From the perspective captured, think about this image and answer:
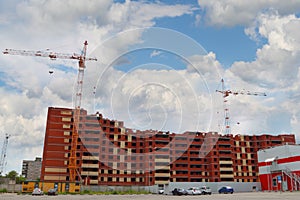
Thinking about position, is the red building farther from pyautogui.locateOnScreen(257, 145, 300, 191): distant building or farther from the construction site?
pyautogui.locateOnScreen(257, 145, 300, 191): distant building

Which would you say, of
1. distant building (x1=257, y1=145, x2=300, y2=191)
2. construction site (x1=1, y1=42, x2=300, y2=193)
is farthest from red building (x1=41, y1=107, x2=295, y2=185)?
distant building (x1=257, y1=145, x2=300, y2=191)

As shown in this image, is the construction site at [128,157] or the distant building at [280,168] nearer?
the distant building at [280,168]

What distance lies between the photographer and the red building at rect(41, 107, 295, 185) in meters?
100

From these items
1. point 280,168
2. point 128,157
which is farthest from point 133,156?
point 280,168

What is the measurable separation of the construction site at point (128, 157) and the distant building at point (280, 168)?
19817 mm

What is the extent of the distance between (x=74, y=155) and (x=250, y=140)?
7082cm

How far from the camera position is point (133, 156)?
361ft

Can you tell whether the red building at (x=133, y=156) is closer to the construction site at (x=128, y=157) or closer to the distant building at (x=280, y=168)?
the construction site at (x=128, y=157)

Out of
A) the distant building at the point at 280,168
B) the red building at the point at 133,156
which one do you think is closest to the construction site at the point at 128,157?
the red building at the point at 133,156

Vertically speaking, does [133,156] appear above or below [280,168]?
above

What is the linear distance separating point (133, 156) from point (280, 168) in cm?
5513

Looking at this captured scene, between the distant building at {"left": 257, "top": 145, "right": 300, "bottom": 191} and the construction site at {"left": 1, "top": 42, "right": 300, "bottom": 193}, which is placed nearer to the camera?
the distant building at {"left": 257, "top": 145, "right": 300, "bottom": 191}

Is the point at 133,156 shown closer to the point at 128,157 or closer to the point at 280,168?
the point at 128,157

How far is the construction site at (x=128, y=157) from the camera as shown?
9844cm
